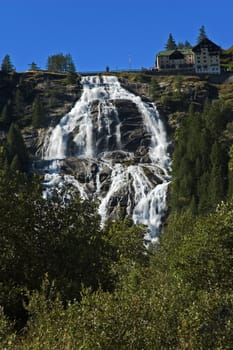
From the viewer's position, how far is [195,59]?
478 feet

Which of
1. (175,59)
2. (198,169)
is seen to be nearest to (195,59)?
(175,59)

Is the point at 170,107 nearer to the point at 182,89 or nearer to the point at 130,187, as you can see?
the point at 182,89

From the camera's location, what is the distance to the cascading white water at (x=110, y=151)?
7375 cm

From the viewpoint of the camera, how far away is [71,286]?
1767 centimetres

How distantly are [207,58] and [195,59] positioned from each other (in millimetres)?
3633

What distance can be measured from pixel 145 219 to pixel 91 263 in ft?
170

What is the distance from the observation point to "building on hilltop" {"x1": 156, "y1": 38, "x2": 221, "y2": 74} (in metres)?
143

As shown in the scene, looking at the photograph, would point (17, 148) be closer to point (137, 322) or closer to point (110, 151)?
point (110, 151)

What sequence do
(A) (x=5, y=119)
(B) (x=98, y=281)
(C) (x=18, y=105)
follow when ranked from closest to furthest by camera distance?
(B) (x=98, y=281) → (A) (x=5, y=119) → (C) (x=18, y=105)

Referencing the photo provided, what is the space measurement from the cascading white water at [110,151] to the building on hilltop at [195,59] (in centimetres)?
3220

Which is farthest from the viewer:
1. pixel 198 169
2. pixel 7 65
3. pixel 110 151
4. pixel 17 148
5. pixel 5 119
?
pixel 7 65

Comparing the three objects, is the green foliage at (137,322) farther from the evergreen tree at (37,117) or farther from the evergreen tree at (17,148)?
the evergreen tree at (37,117)

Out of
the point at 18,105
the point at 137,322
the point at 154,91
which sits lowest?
the point at 137,322

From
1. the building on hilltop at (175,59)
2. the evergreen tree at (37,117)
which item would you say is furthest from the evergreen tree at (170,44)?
the evergreen tree at (37,117)
